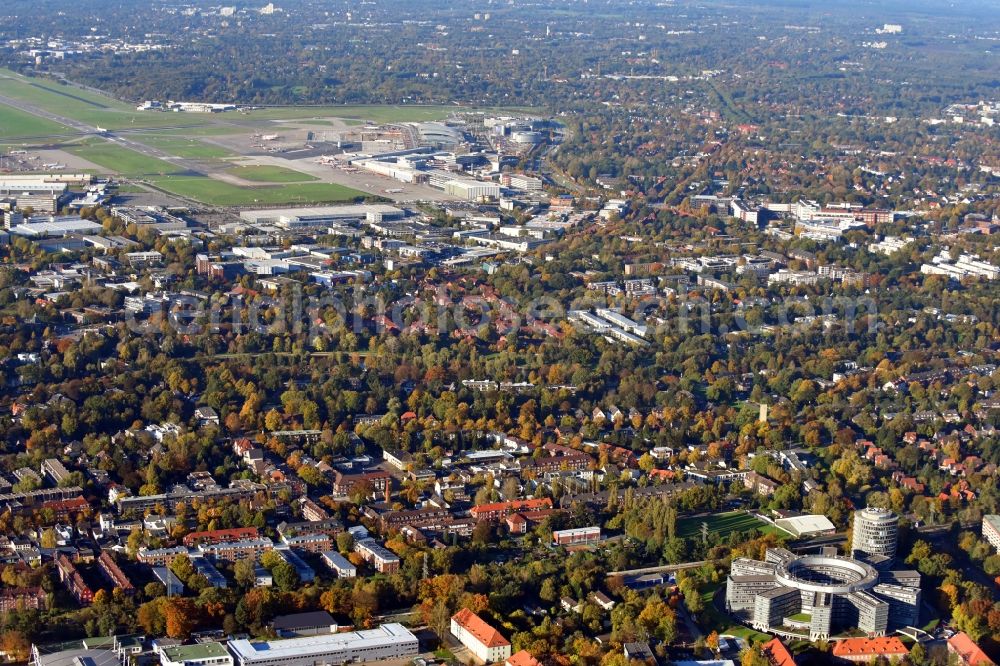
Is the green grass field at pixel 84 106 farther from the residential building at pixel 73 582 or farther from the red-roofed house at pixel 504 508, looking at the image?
the residential building at pixel 73 582

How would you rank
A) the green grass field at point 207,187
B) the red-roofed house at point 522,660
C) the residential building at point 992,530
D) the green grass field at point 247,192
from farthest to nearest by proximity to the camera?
the green grass field at point 207,187
the green grass field at point 247,192
the residential building at point 992,530
the red-roofed house at point 522,660

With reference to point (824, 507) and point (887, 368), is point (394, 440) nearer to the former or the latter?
point (824, 507)

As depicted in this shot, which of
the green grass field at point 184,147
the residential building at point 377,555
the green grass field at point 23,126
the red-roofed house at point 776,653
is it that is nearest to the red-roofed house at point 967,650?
the red-roofed house at point 776,653

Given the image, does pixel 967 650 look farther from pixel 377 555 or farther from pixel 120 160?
pixel 120 160

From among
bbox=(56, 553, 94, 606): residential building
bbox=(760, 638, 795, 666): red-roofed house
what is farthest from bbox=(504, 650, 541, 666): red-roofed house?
bbox=(56, 553, 94, 606): residential building

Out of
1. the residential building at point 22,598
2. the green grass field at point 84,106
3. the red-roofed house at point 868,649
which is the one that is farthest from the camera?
the green grass field at point 84,106

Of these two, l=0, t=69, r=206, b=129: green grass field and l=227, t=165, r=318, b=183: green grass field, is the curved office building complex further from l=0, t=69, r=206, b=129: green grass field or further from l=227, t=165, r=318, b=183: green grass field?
l=0, t=69, r=206, b=129: green grass field

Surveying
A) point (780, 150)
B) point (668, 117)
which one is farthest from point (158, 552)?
point (668, 117)
